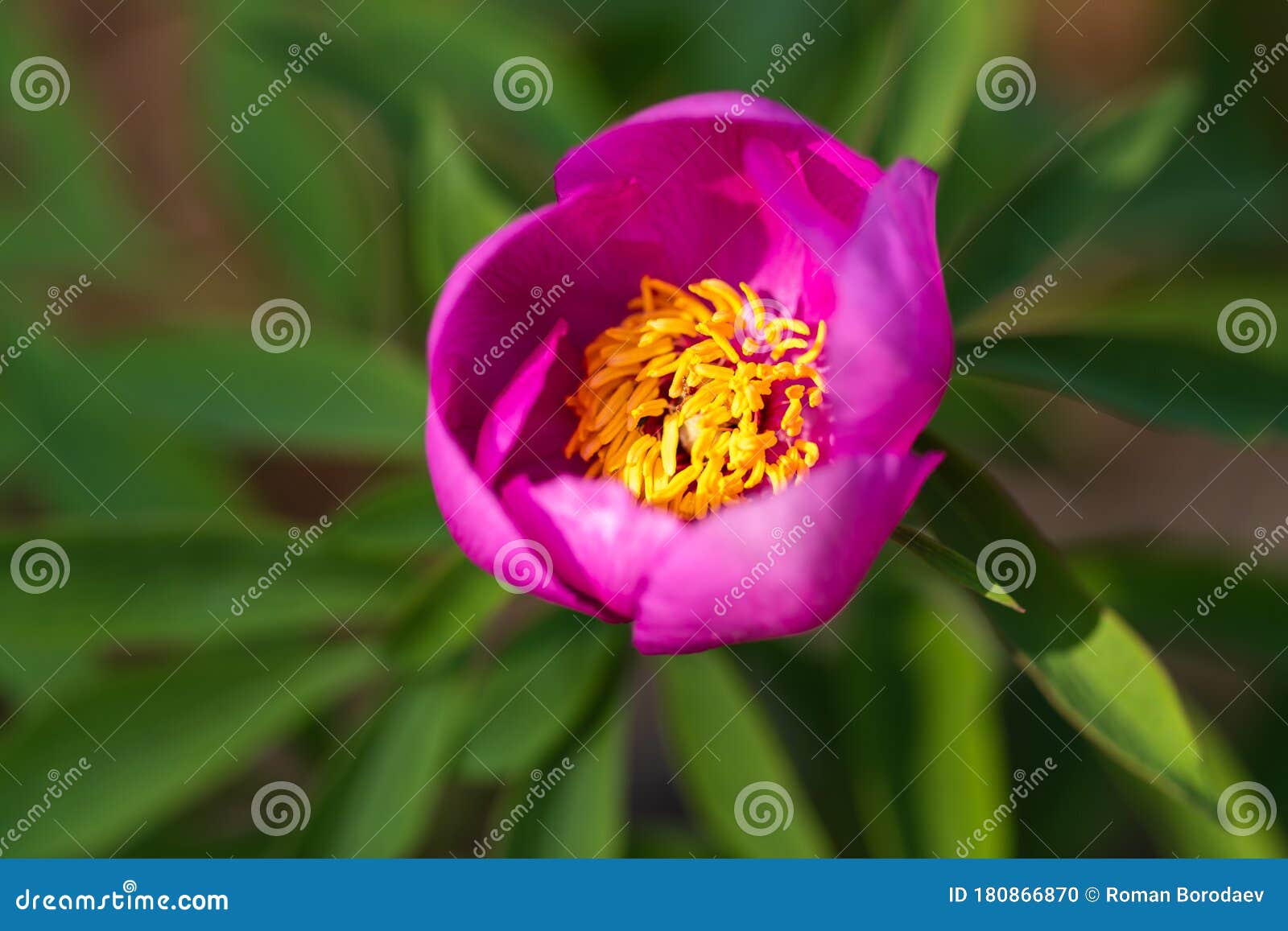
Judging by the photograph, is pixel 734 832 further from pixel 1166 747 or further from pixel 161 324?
pixel 161 324

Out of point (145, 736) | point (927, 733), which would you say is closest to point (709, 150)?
point (927, 733)

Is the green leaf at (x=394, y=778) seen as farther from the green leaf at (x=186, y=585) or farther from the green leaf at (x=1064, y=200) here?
the green leaf at (x=1064, y=200)

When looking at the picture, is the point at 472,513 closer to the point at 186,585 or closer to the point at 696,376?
the point at 696,376

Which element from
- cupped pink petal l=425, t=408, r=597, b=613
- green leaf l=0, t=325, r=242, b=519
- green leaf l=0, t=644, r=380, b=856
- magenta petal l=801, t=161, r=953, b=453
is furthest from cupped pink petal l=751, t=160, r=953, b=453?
green leaf l=0, t=325, r=242, b=519

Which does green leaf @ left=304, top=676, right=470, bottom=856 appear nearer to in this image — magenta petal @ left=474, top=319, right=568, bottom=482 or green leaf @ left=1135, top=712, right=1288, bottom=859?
magenta petal @ left=474, top=319, right=568, bottom=482

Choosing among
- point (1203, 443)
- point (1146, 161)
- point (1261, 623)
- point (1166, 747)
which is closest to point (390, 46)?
point (1146, 161)

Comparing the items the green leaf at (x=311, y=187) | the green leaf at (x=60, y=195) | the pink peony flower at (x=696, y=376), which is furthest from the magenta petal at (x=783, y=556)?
the green leaf at (x=60, y=195)
